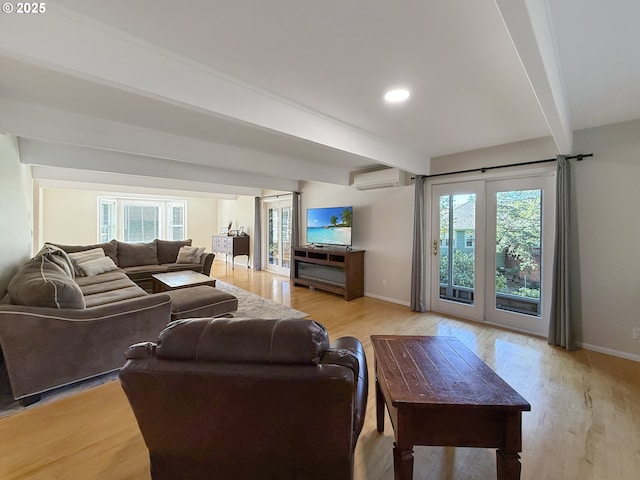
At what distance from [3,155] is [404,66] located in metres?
3.73

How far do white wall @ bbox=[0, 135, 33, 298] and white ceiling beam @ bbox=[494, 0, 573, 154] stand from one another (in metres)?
3.99

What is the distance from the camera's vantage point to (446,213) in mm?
3959

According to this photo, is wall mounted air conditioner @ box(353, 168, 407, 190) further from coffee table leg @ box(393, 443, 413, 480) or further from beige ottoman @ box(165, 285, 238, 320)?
coffee table leg @ box(393, 443, 413, 480)

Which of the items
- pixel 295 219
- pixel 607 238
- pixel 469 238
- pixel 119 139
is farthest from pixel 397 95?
pixel 295 219

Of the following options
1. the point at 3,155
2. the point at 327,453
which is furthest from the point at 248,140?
the point at 327,453

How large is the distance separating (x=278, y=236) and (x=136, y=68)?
18.8 ft

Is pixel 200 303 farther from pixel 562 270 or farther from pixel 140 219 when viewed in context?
→ pixel 140 219

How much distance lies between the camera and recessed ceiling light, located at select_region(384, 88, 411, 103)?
2.06 meters

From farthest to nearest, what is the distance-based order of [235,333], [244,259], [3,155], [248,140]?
[244,259]
[248,140]
[3,155]
[235,333]

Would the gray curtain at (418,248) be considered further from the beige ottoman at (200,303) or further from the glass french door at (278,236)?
the glass french door at (278,236)

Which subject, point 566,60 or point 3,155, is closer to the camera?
point 566,60

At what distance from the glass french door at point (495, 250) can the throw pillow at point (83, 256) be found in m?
5.64

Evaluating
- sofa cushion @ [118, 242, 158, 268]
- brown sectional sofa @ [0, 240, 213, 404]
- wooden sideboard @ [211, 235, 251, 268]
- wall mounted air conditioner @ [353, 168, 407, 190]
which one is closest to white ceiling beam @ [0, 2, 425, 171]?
brown sectional sofa @ [0, 240, 213, 404]

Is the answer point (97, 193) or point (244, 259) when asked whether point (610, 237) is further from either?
point (97, 193)
